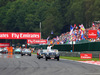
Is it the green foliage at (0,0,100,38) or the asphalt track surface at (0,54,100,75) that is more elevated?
the green foliage at (0,0,100,38)

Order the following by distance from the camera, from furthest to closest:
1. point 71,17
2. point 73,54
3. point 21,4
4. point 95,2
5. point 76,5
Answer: point 21,4
point 71,17
point 76,5
point 95,2
point 73,54

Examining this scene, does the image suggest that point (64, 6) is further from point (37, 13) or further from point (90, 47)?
point (90, 47)

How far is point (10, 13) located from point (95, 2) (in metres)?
49.9

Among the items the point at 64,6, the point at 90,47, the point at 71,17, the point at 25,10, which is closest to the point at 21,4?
the point at 25,10

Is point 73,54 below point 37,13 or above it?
below

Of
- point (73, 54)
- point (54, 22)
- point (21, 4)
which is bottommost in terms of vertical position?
point (73, 54)

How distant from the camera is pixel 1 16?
127 metres

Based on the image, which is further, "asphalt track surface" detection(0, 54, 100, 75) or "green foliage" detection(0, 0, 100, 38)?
"green foliage" detection(0, 0, 100, 38)

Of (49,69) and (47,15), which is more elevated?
(47,15)

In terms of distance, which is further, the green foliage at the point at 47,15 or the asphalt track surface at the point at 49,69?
the green foliage at the point at 47,15

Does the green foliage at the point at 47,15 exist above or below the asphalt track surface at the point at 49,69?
above

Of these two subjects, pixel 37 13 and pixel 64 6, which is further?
pixel 37 13

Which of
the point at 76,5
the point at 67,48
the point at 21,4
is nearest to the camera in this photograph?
the point at 67,48

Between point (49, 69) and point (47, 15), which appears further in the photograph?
point (47, 15)
